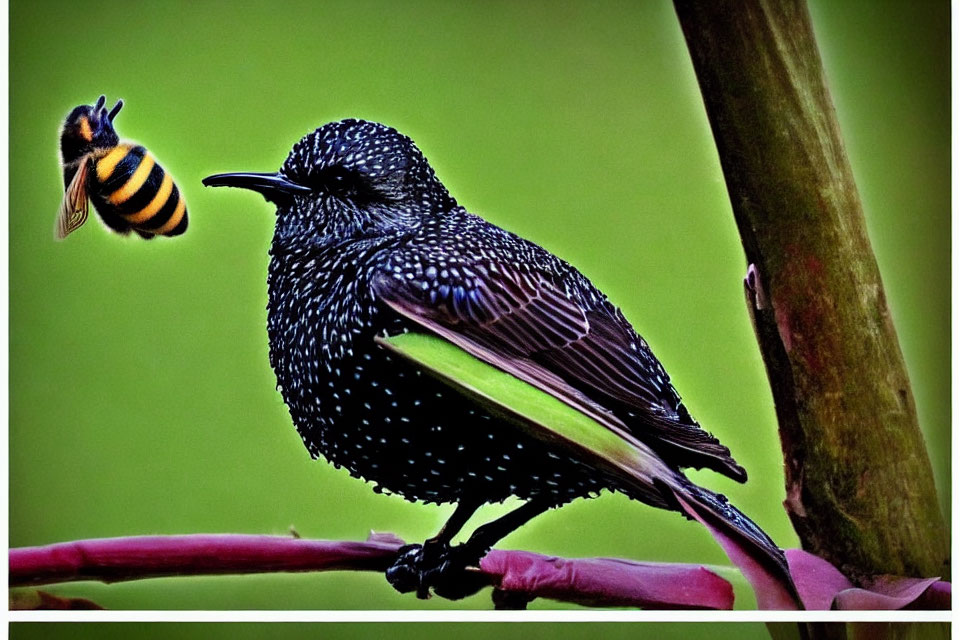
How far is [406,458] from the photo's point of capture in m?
1.56

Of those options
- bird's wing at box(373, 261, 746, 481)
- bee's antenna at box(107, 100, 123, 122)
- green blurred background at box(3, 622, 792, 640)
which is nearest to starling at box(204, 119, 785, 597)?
bird's wing at box(373, 261, 746, 481)

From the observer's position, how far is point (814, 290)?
152 centimetres

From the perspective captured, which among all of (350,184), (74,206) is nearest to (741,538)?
(350,184)

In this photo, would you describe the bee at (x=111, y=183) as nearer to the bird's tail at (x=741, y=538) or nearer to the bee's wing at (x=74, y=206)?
the bee's wing at (x=74, y=206)

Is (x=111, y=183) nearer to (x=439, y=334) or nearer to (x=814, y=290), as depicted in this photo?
(x=439, y=334)

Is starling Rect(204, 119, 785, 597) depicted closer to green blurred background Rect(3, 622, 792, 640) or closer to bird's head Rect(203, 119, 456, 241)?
bird's head Rect(203, 119, 456, 241)

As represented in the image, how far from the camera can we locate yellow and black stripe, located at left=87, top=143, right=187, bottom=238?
5.61 ft

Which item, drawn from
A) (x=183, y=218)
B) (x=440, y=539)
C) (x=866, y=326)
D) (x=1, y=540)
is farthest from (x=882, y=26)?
(x=1, y=540)

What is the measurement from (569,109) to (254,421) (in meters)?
0.85

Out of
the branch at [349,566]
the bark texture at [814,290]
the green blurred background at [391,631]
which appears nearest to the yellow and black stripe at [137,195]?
the branch at [349,566]

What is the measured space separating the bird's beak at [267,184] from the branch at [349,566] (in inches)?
25.1

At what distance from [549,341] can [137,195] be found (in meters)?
0.85

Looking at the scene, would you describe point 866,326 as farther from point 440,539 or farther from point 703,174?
point 440,539

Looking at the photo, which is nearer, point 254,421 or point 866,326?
point 866,326
